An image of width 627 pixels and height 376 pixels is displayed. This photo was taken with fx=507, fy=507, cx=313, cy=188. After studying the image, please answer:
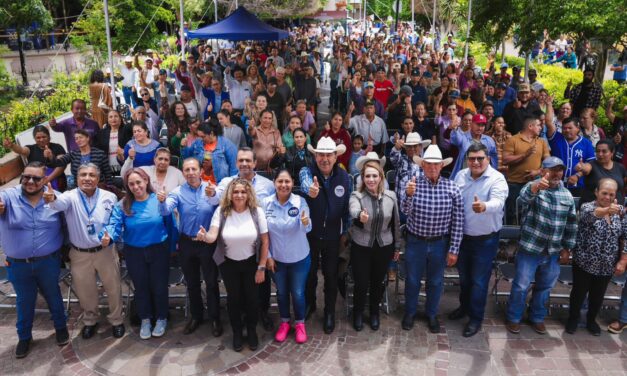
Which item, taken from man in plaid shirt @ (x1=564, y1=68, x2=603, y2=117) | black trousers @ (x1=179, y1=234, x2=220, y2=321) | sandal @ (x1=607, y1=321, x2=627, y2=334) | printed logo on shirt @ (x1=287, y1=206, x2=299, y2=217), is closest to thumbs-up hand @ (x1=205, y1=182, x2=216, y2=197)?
black trousers @ (x1=179, y1=234, x2=220, y2=321)

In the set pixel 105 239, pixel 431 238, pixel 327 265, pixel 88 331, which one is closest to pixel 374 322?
pixel 327 265

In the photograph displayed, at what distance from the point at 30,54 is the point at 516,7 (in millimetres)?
25162

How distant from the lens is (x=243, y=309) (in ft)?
16.9

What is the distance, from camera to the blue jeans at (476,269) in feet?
16.3

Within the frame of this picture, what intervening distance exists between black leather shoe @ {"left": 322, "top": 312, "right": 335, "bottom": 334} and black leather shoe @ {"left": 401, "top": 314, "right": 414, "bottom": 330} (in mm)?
744

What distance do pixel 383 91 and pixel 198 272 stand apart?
6.33m

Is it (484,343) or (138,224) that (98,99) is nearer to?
(138,224)

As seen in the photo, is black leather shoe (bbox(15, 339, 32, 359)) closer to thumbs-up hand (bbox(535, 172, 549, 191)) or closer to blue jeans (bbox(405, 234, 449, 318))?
blue jeans (bbox(405, 234, 449, 318))

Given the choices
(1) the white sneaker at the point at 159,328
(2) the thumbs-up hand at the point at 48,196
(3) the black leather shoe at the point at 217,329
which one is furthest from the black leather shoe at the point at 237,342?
(2) the thumbs-up hand at the point at 48,196

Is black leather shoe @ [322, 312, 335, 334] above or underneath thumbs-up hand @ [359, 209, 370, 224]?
underneath

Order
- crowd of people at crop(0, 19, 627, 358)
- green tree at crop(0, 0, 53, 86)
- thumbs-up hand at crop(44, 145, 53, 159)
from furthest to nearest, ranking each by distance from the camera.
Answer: green tree at crop(0, 0, 53, 86)
thumbs-up hand at crop(44, 145, 53, 159)
crowd of people at crop(0, 19, 627, 358)

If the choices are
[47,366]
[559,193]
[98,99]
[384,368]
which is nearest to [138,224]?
[47,366]

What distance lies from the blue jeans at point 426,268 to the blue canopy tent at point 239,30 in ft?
31.9

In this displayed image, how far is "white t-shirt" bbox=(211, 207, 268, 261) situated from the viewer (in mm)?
4504
